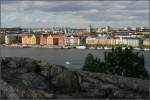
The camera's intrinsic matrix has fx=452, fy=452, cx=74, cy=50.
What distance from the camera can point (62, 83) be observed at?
8.45 feet

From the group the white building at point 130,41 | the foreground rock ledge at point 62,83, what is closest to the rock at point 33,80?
the foreground rock ledge at point 62,83

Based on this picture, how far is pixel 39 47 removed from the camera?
121ft

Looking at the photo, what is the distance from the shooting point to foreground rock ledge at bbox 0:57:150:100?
2.39 m

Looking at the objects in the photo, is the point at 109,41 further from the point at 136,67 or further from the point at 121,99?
the point at 121,99

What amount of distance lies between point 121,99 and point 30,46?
35.5 meters

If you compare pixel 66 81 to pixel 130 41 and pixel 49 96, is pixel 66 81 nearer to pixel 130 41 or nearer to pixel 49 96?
pixel 49 96

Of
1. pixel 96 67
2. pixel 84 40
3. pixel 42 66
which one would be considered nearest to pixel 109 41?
pixel 84 40

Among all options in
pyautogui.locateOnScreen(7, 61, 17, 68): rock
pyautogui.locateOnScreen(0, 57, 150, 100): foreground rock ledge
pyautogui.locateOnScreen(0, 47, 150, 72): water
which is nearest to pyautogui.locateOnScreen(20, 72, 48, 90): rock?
pyautogui.locateOnScreen(0, 57, 150, 100): foreground rock ledge

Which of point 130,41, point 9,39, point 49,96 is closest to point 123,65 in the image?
point 49,96

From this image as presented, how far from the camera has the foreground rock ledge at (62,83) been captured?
7.83ft

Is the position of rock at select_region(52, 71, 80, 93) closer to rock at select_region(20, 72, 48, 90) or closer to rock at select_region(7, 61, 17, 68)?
rock at select_region(20, 72, 48, 90)

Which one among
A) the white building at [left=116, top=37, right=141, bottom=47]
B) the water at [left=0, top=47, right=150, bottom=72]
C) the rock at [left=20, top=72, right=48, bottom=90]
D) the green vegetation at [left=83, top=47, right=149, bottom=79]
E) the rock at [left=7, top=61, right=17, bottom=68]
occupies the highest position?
the white building at [left=116, top=37, right=141, bottom=47]

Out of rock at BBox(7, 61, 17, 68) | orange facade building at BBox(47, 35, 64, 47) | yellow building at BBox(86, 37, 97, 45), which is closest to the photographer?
rock at BBox(7, 61, 17, 68)

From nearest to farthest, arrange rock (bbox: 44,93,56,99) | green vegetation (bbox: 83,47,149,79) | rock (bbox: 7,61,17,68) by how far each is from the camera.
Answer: rock (bbox: 44,93,56,99), rock (bbox: 7,61,17,68), green vegetation (bbox: 83,47,149,79)
